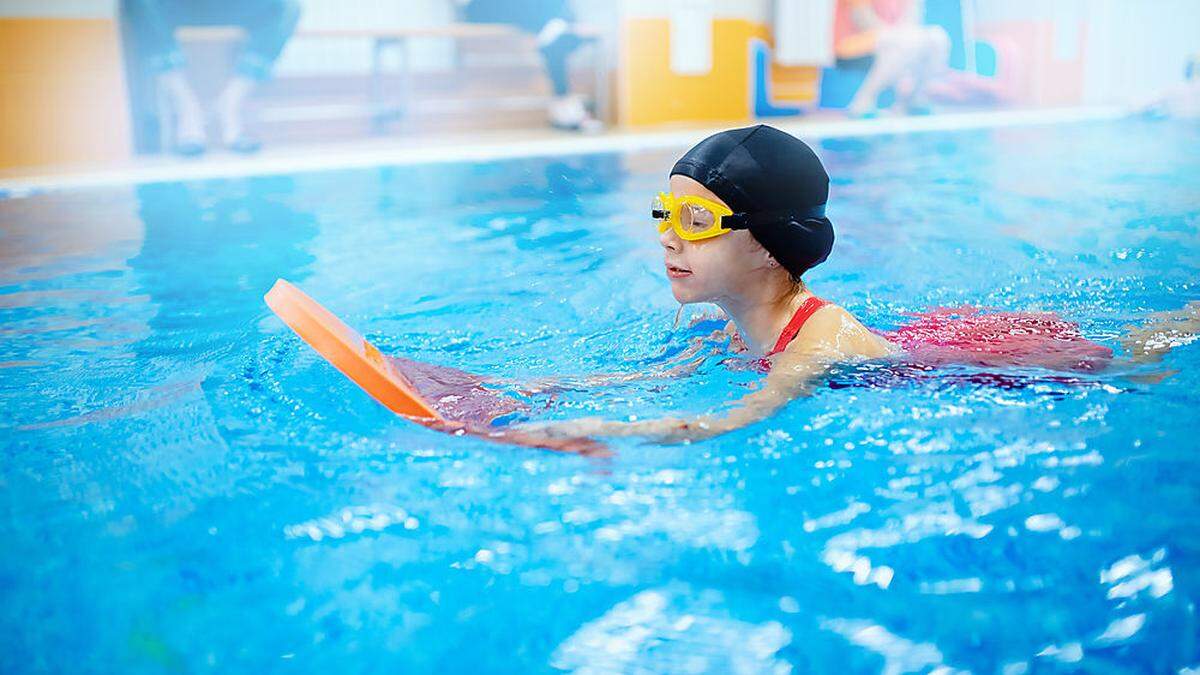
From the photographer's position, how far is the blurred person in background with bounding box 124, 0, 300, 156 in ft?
29.8

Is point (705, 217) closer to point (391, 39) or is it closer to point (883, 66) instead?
point (391, 39)

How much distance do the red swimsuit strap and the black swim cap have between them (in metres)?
0.11

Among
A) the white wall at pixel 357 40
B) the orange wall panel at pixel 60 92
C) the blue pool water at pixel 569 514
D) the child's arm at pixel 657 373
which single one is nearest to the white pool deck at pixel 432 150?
the orange wall panel at pixel 60 92

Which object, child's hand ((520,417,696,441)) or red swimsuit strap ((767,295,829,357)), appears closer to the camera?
child's hand ((520,417,696,441))

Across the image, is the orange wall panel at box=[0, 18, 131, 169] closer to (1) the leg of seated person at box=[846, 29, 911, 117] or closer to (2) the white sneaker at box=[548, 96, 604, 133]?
(2) the white sneaker at box=[548, 96, 604, 133]

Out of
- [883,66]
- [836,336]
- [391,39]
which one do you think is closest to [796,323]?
[836,336]

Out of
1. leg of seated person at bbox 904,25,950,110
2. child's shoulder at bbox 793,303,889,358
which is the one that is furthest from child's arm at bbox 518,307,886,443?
leg of seated person at bbox 904,25,950,110

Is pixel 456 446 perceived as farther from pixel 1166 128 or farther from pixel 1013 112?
pixel 1013 112

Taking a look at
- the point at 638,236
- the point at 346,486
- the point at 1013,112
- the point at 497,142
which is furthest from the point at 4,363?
the point at 1013,112

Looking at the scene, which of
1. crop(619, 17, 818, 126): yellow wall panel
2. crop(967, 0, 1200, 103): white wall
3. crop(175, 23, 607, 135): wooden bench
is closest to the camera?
crop(175, 23, 607, 135): wooden bench

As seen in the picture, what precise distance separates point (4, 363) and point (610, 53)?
949cm

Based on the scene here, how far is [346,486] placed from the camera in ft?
7.06

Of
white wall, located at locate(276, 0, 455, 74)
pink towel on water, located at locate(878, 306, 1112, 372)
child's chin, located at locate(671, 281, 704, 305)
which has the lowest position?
pink towel on water, located at locate(878, 306, 1112, 372)

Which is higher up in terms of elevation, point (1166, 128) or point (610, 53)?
point (610, 53)
